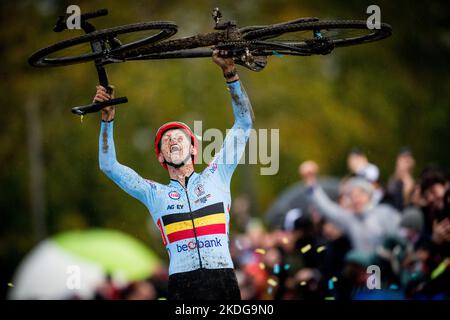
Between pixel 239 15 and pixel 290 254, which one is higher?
pixel 239 15

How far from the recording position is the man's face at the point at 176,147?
695 cm

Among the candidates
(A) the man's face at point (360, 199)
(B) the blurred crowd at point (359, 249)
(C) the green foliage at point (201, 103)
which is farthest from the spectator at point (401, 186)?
(C) the green foliage at point (201, 103)

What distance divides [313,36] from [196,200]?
1609 millimetres

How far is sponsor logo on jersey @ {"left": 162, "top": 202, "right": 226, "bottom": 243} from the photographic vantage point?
6.80 m

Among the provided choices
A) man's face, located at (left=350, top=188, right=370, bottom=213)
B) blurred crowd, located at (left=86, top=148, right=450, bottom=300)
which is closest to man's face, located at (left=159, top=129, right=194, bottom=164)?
blurred crowd, located at (left=86, top=148, right=450, bottom=300)

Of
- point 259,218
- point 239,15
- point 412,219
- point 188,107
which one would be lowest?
point 412,219

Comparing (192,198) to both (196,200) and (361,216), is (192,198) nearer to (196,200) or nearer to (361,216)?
(196,200)

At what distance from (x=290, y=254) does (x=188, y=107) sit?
43.8 feet

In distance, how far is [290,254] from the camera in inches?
453

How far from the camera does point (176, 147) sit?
6.95 metres

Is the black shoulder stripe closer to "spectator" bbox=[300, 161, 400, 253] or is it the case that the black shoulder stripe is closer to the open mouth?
the open mouth

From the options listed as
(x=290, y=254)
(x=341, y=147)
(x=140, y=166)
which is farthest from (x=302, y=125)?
(x=290, y=254)

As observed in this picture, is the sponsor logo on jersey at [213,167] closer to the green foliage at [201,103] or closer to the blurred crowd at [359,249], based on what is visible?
the blurred crowd at [359,249]
